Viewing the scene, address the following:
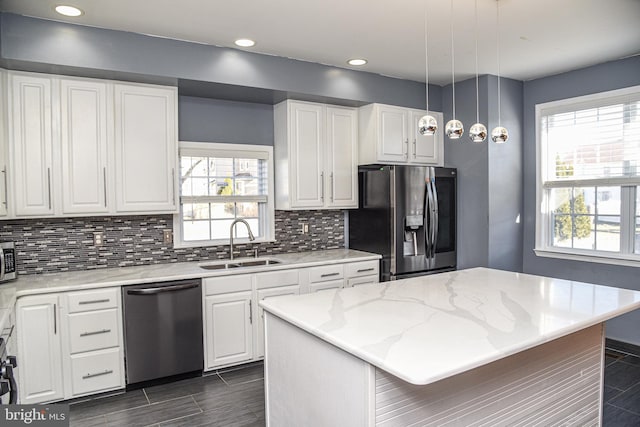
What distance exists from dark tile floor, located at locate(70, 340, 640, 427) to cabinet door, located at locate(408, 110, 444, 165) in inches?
95.4

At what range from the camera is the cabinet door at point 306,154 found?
4.08 metres

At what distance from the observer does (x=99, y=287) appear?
3023 mm

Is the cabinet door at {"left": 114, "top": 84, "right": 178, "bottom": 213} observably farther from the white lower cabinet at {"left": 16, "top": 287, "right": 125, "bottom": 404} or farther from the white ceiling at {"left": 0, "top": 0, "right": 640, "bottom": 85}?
the white lower cabinet at {"left": 16, "top": 287, "right": 125, "bottom": 404}

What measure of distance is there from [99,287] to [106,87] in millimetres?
1436

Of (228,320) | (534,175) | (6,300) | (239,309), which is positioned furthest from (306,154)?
(6,300)

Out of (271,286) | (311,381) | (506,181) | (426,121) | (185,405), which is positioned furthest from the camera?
A: (506,181)

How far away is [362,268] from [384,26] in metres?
2.10

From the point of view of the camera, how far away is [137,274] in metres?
3.29

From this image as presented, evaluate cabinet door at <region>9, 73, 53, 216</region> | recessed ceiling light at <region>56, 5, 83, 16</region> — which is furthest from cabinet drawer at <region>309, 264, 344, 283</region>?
recessed ceiling light at <region>56, 5, 83, 16</region>

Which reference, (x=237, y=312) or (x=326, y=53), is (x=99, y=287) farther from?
(x=326, y=53)

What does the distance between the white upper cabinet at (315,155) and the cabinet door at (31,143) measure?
1860 millimetres

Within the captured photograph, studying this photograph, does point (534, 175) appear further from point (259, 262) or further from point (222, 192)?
point (222, 192)

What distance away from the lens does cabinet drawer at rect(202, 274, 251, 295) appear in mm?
3402

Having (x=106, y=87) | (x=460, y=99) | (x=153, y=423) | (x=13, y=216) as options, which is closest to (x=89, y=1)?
(x=106, y=87)
